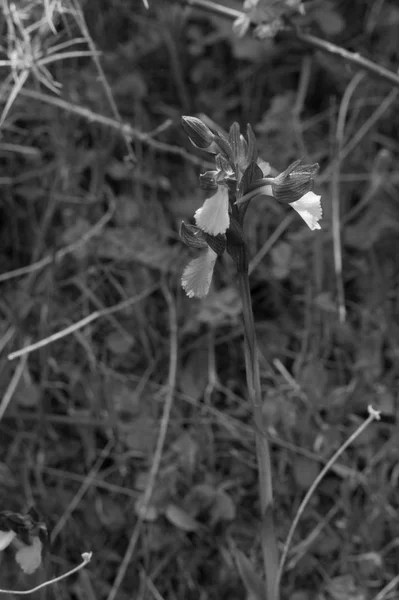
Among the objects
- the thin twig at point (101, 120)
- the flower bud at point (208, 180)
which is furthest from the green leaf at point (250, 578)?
the thin twig at point (101, 120)

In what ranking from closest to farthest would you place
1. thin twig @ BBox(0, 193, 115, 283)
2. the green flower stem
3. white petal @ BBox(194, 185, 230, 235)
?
white petal @ BBox(194, 185, 230, 235), the green flower stem, thin twig @ BBox(0, 193, 115, 283)

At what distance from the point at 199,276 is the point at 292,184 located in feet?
0.50

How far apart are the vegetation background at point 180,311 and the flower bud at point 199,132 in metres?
0.48

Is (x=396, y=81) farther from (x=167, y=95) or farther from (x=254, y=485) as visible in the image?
(x=254, y=485)

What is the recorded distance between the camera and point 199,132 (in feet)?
3.15

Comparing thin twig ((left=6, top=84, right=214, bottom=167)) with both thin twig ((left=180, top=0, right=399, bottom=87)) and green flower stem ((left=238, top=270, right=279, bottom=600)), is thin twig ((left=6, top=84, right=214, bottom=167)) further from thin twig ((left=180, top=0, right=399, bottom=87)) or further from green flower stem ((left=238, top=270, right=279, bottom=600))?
green flower stem ((left=238, top=270, right=279, bottom=600))

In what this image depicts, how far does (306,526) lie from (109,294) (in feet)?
2.13

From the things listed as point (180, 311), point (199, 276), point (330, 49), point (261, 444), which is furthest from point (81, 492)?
point (330, 49)

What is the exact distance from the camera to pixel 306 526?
1.52m

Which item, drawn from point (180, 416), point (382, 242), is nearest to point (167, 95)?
point (382, 242)

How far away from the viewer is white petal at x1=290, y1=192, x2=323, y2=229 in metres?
0.95

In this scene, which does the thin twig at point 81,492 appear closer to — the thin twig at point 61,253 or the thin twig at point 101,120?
the thin twig at point 61,253

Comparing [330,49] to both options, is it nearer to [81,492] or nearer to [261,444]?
[261,444]

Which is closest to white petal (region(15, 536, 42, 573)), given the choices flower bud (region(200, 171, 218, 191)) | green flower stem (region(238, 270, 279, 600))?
green flower stem (region(238, 270, 279, 600))
